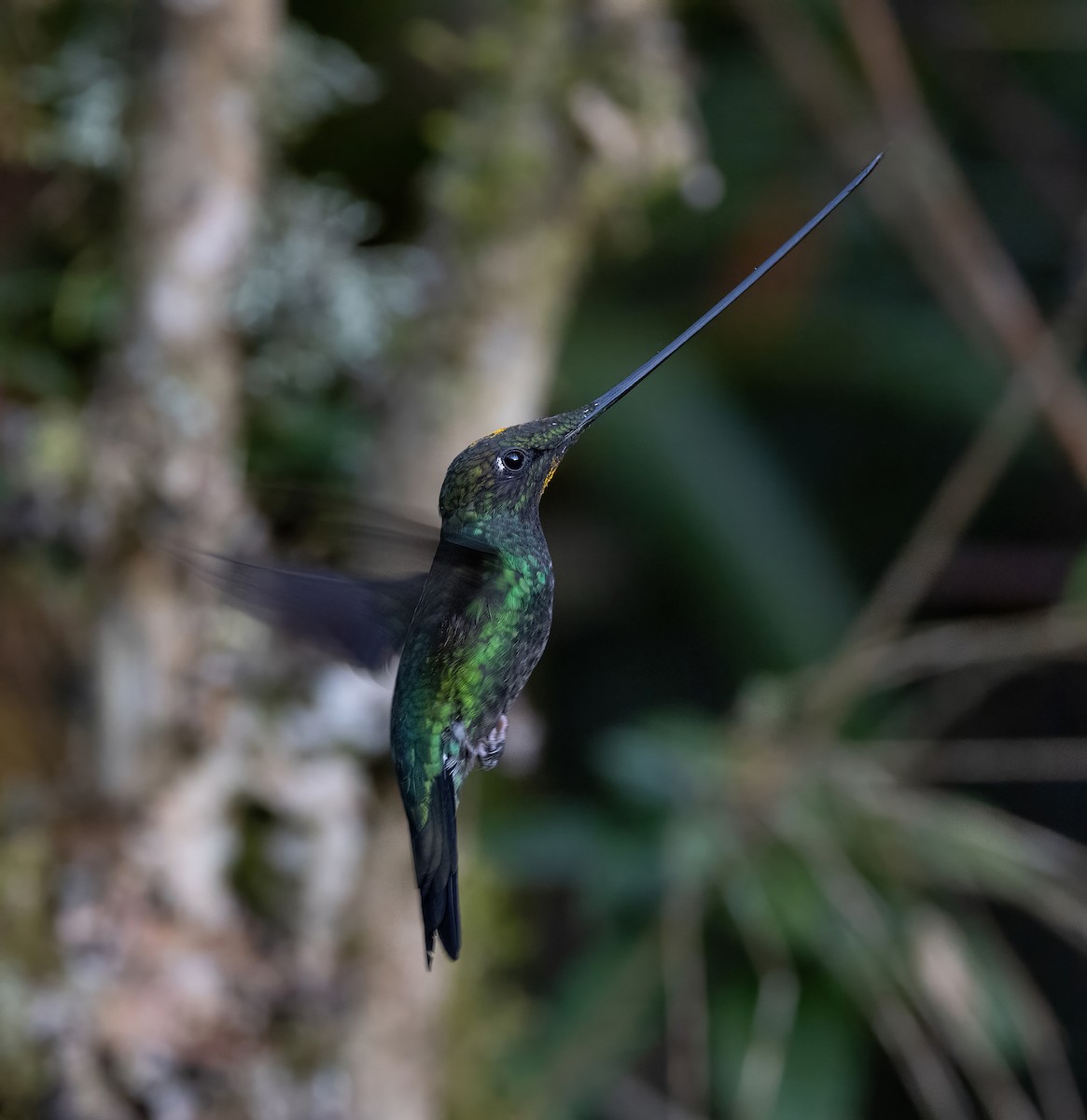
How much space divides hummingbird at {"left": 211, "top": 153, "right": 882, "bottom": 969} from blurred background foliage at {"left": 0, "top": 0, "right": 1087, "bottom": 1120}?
0.20ft

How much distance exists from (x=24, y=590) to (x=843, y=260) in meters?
1.89

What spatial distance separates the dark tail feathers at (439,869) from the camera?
0.54 meters

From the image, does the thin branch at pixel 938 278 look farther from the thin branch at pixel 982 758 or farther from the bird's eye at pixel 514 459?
the bird's eye at pixel 514 459

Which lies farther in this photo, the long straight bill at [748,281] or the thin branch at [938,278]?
the thin branch at [938,278]

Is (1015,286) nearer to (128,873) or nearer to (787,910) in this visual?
(787,910)

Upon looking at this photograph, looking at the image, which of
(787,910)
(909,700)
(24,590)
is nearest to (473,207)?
(24,590)

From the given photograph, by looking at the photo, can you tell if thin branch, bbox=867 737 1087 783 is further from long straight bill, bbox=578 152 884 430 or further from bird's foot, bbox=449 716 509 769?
long straight bill, bbox=578 152 884 430

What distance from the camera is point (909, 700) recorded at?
2164 mm

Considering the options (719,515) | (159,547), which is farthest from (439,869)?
(719,515)

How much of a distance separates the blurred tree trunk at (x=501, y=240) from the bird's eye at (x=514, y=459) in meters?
0.65

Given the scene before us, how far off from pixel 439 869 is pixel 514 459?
0.18 metres

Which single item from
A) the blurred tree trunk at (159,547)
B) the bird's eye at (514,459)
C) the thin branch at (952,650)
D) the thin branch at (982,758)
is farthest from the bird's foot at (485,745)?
the thin branch at (982,758)

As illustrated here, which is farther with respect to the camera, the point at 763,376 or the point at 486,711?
the point at 763,376

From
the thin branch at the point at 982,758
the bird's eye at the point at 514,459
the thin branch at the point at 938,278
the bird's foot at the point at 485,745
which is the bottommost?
the thin branch at the point at 982,758
